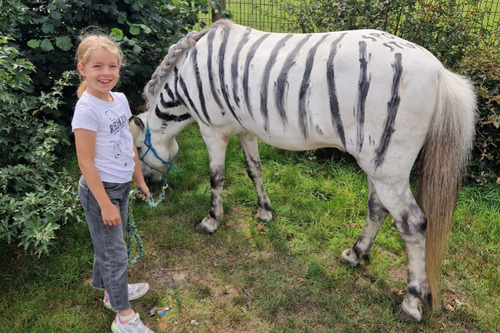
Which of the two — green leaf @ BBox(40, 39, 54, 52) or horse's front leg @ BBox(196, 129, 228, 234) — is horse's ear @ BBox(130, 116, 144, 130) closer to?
horse's front leg @ BBox(196, 129, 228, 234)

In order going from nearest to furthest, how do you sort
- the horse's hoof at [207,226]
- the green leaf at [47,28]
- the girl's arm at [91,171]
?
1. the girl's arm at [91,171]
2. the horse's hoof at [207,226]
3. the green leaf at [47,28]

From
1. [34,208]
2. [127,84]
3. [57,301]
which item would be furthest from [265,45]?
[127,84]

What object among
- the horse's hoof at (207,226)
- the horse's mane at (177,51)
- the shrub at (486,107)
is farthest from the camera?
the shrub at (486,107)

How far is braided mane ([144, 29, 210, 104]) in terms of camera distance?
303 cm

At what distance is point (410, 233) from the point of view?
2.39 m

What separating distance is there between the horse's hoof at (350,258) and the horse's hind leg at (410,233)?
522 millimetres

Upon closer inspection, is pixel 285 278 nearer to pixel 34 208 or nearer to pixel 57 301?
pixel 57 301

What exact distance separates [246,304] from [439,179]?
5.23 ft

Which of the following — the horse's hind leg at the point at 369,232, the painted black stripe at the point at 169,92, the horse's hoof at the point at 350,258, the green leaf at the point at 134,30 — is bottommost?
the horse's hoof at the point at 350,258

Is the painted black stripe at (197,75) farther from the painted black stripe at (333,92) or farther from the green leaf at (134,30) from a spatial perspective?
the green leaf at (134,30)

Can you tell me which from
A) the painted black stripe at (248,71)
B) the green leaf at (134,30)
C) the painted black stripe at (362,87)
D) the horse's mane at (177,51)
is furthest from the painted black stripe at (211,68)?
the green leaf at (134,30)

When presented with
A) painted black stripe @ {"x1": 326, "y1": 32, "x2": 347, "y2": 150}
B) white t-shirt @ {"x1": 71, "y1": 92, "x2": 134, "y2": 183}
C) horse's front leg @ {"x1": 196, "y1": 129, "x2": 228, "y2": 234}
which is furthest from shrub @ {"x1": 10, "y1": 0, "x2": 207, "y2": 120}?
painted black stripe @ {"x1": 326, "y1": 32, "x2": 347, "y2": 150}

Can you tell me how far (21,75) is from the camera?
9.28 feet

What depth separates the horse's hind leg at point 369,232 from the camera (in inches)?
112
